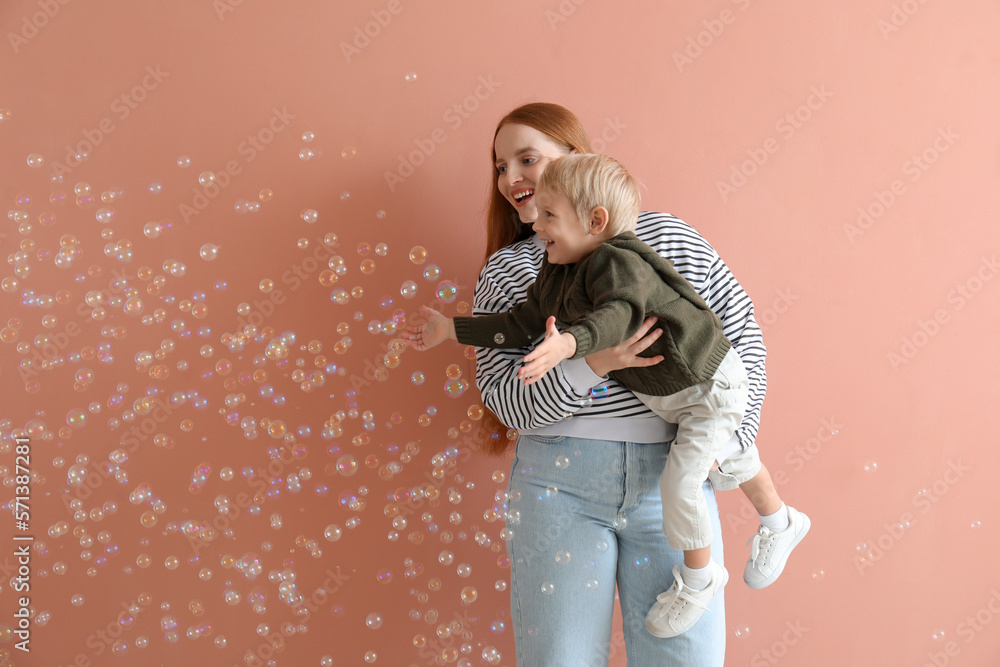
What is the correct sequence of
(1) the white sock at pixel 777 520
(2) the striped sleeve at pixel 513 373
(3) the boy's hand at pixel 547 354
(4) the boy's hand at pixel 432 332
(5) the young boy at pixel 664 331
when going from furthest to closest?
(1) the white sock at pixel 777 520 < (4) the boy's hand at pixel 432 332 < (2) the striped sleeve at pixel 513 373 < (5) the young boy at pixel 664 331 < (3) the boy's hand at pixel 547 354

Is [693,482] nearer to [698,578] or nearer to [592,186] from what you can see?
[698,578]

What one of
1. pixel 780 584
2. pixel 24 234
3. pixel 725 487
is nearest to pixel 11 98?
pixel 24 234

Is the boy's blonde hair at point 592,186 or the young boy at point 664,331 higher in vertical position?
the boy's blonde hair at point 592,186

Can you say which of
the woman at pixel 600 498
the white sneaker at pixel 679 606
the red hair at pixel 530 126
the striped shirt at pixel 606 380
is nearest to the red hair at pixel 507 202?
the red hair at pixel 530 126

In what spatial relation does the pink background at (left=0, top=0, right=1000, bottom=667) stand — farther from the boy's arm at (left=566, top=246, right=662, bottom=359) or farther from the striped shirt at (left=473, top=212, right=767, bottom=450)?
the boy's arm at (left=566, top=246, right=662, bottom=359)

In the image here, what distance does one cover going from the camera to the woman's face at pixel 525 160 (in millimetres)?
1928

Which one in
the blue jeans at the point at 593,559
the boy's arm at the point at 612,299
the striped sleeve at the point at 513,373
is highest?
the boy's arm at the point at 612,299

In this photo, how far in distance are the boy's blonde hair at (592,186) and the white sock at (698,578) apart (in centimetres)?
81

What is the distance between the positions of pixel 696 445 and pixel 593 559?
0.38 meters

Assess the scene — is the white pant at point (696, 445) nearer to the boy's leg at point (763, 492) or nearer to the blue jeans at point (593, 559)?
the blue jeans at point (593, 559)

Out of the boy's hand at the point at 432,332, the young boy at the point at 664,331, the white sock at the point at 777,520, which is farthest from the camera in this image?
the white sock at the point at 777,520

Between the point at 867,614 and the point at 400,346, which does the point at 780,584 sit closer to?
the point at 867,614

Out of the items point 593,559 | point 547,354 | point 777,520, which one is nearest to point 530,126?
point 547,354

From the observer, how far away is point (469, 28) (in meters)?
2.27
